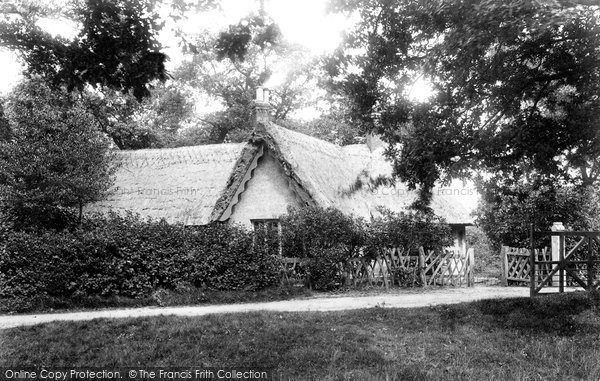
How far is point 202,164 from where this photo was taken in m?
25.5

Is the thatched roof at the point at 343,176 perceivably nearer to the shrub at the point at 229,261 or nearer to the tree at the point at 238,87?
the shrub at the point at 229,261

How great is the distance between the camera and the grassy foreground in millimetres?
7750

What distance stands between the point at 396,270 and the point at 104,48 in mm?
12970

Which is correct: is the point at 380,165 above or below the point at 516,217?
above

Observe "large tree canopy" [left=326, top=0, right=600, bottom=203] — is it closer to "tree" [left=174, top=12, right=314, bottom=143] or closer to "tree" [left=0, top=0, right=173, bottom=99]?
"tree" [left=0, top=0, right=173, bottom=99]

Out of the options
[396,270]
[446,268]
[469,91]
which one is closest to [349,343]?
[469,91]

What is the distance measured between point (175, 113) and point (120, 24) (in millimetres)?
34058

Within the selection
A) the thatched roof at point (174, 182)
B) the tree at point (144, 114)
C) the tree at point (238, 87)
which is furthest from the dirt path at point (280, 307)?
the tree at point (238, 87)

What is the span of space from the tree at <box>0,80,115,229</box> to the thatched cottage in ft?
9.50

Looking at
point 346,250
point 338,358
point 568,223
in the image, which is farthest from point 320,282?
point 568,223

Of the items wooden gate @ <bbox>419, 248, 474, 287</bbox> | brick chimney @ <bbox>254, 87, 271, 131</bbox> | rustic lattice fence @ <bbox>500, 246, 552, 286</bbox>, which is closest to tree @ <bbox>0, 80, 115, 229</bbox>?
brick chimney @ <bbox>254, 87, 271, 131</bbox>

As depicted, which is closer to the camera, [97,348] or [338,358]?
[338,358]

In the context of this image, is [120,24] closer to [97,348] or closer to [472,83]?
[97,348]

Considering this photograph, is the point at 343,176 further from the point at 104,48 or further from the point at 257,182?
the point at 104,48
